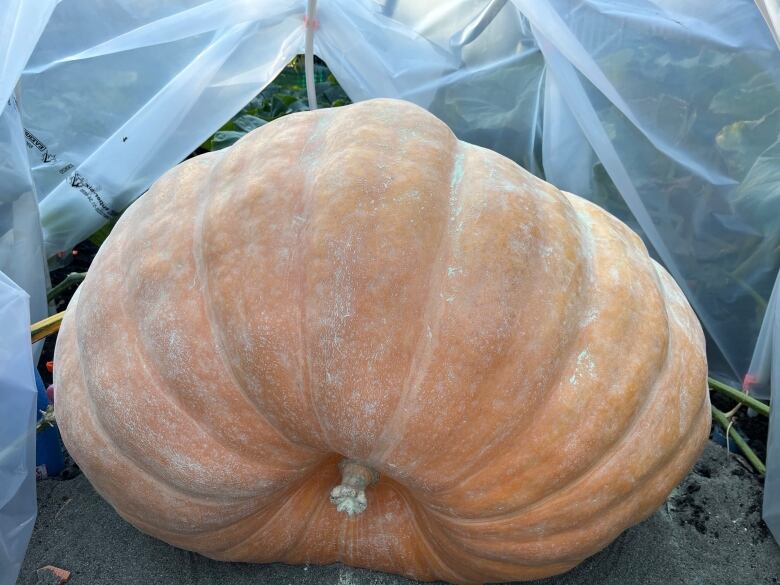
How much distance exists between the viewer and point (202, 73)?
209 cm

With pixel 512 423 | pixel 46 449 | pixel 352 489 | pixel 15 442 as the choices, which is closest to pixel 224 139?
pixel 46 449

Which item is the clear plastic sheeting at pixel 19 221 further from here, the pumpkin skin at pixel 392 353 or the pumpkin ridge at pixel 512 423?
the pumpkin ridge at pixel 512 423

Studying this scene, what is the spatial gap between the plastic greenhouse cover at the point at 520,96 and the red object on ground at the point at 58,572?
3.14 ft

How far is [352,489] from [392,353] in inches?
10.6

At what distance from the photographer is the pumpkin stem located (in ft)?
4.02

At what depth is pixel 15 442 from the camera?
4.70 ft

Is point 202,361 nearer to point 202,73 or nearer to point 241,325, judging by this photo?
point 241,325

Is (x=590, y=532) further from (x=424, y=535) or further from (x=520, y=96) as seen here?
(x=520, y=96)

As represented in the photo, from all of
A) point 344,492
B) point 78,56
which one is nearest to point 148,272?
point 344,492

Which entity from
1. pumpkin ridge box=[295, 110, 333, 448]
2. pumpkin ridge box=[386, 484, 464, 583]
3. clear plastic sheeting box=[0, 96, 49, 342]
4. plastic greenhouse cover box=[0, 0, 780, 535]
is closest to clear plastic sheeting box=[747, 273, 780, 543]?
plastic greenhouse cover box=[0, 0, 780, 535]

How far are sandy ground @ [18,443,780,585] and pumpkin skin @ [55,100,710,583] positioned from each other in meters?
0.17

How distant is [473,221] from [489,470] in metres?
0.37

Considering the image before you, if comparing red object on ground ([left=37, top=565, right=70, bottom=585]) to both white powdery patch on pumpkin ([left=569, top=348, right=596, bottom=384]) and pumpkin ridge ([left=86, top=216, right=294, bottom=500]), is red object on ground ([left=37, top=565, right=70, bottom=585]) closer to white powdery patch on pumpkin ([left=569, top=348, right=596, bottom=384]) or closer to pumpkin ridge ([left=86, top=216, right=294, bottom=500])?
pumpkin ridge ([left=86, top=216, right=294, bottom=500])

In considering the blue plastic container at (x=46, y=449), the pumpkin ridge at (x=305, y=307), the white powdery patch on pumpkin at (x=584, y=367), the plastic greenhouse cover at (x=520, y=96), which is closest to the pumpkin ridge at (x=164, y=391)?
the pumpkin ridge at (x=305, y=307)
